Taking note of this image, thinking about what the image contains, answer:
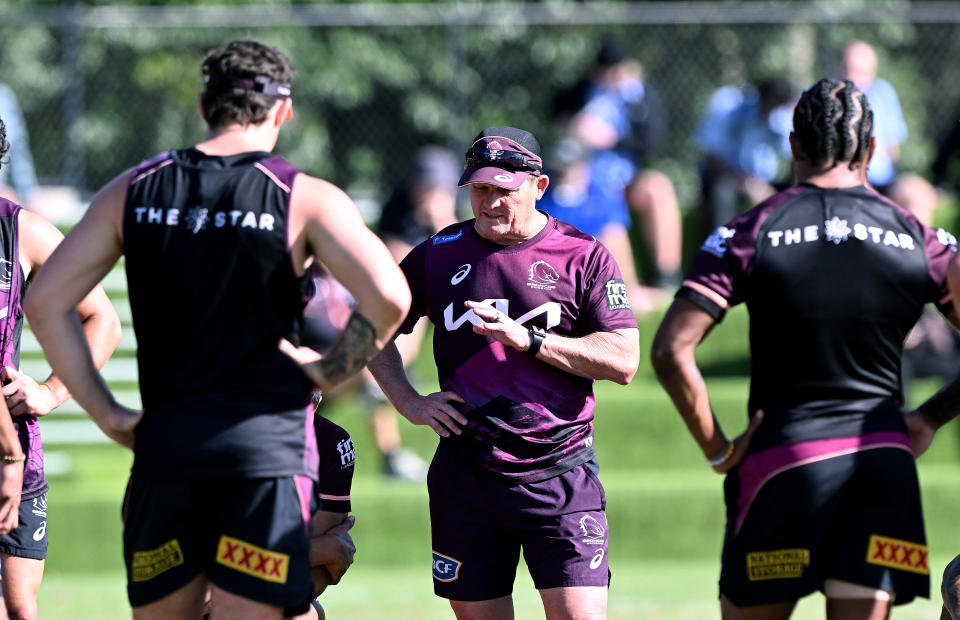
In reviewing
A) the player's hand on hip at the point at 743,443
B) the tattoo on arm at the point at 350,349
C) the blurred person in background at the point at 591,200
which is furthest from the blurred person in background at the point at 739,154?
the tattoo on arm at the point at 350,349

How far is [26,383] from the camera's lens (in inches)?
177

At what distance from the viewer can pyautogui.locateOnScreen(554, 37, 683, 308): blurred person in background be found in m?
10.1

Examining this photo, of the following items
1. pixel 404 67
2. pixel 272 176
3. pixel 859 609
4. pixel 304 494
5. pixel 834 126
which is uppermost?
pixel 404 67

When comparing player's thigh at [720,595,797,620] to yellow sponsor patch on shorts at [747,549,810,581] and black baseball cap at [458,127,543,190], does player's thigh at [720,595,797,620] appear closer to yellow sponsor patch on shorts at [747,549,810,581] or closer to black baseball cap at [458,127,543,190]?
yellow sponsor patch on shorts at [747,549,810,581]

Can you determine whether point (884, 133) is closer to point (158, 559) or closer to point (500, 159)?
point (500, 159)

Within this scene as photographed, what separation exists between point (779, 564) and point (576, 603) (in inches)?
26.2

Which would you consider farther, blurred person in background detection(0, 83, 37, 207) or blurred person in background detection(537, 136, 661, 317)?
blurred person in background detection(0, 83, 37, 207)

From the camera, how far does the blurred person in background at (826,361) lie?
420 cm

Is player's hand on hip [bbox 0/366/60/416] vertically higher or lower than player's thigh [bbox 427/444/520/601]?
higher

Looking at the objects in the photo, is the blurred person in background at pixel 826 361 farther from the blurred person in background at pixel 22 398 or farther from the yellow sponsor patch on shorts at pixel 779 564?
the blurred person in background at pixel 22 398

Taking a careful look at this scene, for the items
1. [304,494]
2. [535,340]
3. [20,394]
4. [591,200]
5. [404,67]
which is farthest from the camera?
[404,67]

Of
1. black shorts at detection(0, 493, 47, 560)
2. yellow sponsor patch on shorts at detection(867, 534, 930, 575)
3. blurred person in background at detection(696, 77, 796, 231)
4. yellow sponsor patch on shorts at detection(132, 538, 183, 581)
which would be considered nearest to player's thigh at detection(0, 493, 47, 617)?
black shorts at detection(0, 493, 47, 560)

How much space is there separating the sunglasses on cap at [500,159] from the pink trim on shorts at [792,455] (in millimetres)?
1214

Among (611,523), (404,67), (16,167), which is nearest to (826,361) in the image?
(611,523)
